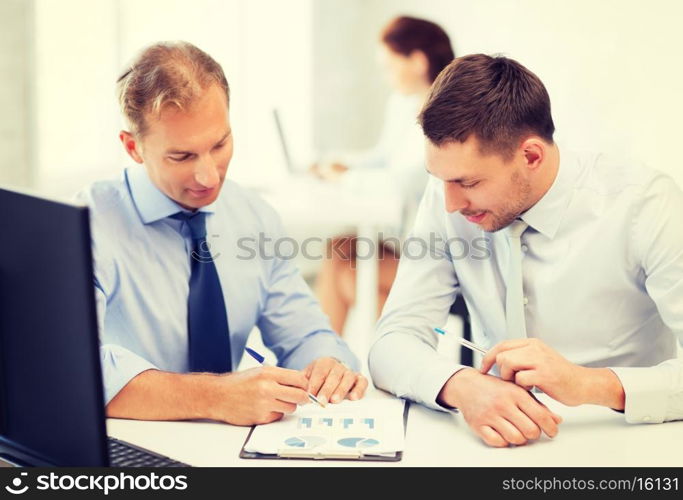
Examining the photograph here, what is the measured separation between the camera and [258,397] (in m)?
1.30

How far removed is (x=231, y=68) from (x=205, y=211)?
3.12 meters

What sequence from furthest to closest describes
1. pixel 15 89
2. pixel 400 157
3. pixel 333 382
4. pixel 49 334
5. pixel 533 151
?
pixel 400 157
pixel 15 89
pixel 533 151
pixel 333 382
pixel 49 334

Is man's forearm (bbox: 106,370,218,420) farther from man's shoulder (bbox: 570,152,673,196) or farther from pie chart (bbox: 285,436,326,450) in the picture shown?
man's shoulder (bbox: 570,152,673,196)

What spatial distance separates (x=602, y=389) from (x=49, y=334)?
Result: 2.75 feet

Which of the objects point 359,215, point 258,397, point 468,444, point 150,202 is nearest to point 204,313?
point 150,202

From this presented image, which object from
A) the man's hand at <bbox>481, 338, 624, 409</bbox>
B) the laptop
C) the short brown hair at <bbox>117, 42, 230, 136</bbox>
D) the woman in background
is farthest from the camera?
the woman in background

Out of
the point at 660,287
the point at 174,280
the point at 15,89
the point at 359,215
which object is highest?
the point at 15,89

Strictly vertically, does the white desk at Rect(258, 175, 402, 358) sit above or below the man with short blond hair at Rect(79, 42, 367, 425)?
above

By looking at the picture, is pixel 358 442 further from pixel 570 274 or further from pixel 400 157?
pixel 400 157

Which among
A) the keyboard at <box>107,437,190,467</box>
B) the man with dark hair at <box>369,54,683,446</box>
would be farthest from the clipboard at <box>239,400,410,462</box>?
the man with dark hair at <box>369,54,683,446</box>

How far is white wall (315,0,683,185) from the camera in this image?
9.37ft

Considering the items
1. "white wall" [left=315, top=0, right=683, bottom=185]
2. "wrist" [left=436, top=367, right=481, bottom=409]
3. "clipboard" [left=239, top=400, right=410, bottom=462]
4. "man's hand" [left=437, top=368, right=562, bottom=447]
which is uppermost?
"white wall" [left=315, top=0, right=683, bottom=185]

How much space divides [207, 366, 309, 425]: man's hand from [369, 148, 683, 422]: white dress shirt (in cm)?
22
